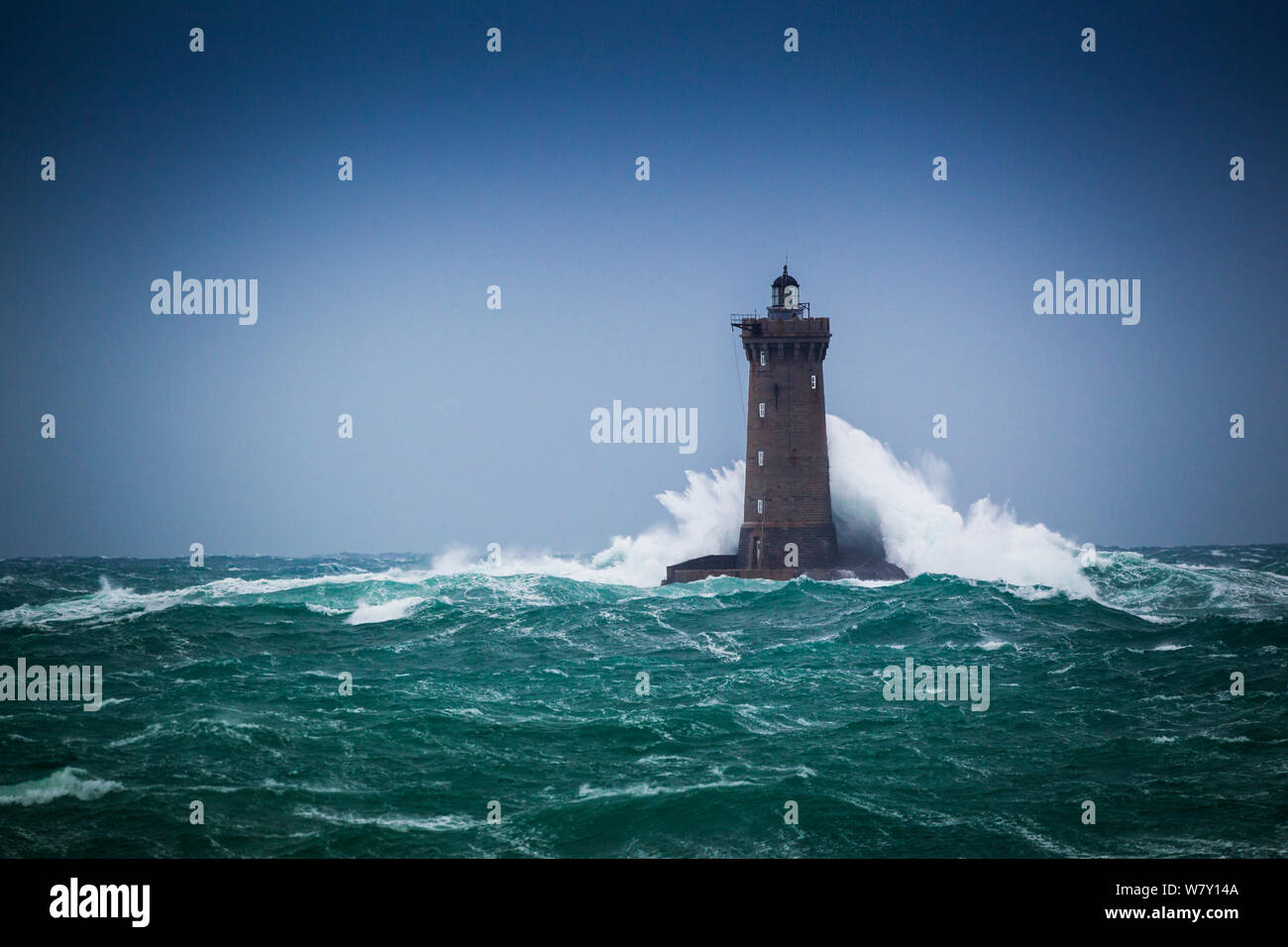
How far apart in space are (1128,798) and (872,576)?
31465 millimetres

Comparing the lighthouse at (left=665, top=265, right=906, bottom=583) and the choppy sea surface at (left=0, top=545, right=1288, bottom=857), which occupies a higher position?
the lighthouse at (left=665, top=265, right=906, bottom=583)

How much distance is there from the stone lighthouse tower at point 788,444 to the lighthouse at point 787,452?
1.8 inches

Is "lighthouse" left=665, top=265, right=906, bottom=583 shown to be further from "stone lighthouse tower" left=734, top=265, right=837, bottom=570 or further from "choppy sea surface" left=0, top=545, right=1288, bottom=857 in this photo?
"choppy sea surface" left=0, top=545, right=1288, bottom=857

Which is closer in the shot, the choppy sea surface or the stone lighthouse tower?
the choppy sea surface

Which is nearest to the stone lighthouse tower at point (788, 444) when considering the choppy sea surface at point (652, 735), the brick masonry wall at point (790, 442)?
the brick masonry wall at point (790, 442)

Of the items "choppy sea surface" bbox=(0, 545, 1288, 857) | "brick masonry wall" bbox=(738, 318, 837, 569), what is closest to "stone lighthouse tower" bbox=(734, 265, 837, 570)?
"brick masonry wall" bbox=(738, 318, 837, 569)

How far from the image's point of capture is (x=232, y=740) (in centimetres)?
2039

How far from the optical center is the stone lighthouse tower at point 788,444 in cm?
4822

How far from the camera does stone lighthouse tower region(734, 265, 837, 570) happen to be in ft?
158

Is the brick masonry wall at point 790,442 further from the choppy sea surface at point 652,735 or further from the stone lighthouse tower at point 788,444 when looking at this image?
the choppy sea surface at point 652,735

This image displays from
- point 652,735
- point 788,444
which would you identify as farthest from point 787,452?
point 652,735

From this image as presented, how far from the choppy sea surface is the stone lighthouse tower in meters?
11.0
